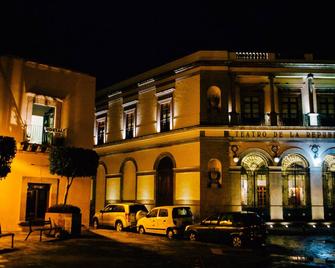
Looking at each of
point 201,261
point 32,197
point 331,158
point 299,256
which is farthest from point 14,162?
point 331,158

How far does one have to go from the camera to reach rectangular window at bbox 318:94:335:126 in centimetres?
2722

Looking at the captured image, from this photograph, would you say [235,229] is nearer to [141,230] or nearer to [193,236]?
[193,236]

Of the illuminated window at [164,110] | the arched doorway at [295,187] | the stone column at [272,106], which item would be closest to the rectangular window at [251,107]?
the stone column at [272,106]

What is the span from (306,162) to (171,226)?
10.4m

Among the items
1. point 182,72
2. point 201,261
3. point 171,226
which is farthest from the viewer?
point 182,72

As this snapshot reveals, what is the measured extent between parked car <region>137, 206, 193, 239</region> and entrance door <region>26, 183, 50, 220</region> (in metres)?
5.40

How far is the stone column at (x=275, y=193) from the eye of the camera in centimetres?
2614

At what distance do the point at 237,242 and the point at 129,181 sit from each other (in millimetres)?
15410

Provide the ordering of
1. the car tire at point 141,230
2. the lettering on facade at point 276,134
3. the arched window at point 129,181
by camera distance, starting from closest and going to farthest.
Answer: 1. the car tire at point 141,230
2. the lettering on facade at point 276,134
3. the arched window at point 129,181

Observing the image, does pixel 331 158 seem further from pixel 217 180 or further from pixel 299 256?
pixel 299 256

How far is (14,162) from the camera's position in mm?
21000

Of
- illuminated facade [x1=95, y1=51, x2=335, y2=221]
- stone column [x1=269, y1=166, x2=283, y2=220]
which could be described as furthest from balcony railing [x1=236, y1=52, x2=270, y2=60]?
stone column [x1=269, y1=166, x2=283, y2=220]

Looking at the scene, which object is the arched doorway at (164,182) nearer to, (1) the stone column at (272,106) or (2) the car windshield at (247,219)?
(1) the stone column at (272,106)

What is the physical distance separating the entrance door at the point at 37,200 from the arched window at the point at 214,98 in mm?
11042
